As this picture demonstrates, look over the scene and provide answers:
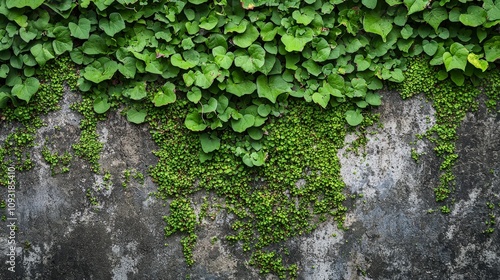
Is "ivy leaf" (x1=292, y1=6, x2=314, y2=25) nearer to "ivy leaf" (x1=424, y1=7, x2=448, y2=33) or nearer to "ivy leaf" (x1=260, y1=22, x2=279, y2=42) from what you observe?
"ivy leaf" (x1=260, y1=22, x2=279, y2=42)

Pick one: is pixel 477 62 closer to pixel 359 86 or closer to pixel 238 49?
pixel 359 86

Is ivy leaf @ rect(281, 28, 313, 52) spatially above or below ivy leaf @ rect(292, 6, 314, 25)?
below

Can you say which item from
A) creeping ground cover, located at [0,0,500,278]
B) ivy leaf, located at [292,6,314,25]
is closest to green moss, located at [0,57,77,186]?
creeping ground cover, located at [0,0,500,278]

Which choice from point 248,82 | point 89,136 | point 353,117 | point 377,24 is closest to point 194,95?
point 248,82

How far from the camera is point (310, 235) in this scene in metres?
3.67

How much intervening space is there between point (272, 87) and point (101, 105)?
1242 mm

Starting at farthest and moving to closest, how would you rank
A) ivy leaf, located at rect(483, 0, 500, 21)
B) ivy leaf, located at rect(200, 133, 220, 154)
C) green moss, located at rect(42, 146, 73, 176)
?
green moss, located at rect(42, 146, 73, 176) → ivy leaf, located at rect(200, 133, 220, 154) → ivy leaf, located at rect(483, 0, 500, 21)

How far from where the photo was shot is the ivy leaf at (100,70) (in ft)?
11.5

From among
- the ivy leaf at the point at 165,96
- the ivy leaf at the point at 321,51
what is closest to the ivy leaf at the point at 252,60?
the ivy leaf at the point at 321,51

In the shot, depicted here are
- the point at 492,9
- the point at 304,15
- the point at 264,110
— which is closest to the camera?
the point at 492,9

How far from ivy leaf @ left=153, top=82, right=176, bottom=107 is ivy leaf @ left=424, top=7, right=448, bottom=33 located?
6.02 ft

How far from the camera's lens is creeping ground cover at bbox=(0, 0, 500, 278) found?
3.44 m

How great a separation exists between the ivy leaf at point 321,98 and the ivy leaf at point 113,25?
4.67 ft

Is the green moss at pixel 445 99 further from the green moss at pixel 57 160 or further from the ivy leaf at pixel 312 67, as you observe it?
the green moss at pixel 57 160
